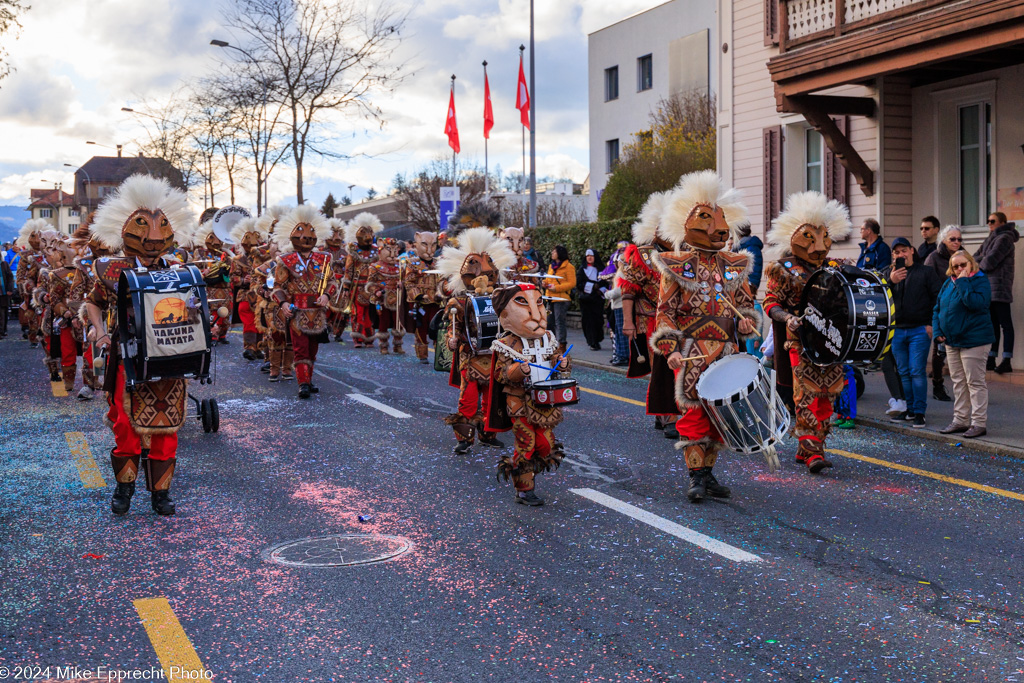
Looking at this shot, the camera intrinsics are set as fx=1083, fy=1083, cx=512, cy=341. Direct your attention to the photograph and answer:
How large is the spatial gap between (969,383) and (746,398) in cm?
383

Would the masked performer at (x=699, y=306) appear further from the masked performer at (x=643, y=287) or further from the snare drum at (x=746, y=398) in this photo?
the masked performer at (x=643, y=287)

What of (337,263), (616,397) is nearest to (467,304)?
(616,397)

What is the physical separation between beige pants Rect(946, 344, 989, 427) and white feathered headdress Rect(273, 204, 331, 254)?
749 cm

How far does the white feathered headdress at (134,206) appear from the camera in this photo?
714 centimetres

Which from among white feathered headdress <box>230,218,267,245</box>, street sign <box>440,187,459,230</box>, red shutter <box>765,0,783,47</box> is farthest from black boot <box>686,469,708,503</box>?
street sign <box>440,187,459,230</box>

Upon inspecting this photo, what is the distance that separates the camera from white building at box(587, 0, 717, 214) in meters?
38.6

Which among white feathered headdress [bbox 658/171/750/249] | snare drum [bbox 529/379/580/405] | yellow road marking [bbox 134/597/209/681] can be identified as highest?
white feathered headdress [bbox 658/171/750/249]

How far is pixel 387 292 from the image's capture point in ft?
57.6

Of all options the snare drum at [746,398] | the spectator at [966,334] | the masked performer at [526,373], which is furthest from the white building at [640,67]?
the snare drum at [746,398]

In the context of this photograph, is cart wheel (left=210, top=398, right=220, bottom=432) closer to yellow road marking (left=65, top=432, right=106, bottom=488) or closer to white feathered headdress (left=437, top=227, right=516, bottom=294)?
yellow road marking (left=65, top=432, right=106, bottom=488)

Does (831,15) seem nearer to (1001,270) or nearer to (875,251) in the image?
(1001,270)

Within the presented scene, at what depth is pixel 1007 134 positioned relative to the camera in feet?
46.3

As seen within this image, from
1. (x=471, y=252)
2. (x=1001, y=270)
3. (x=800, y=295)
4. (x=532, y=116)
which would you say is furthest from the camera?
(x=532, y=116)

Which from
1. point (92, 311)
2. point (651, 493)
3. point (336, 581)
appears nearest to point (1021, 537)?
point (651, 493)
